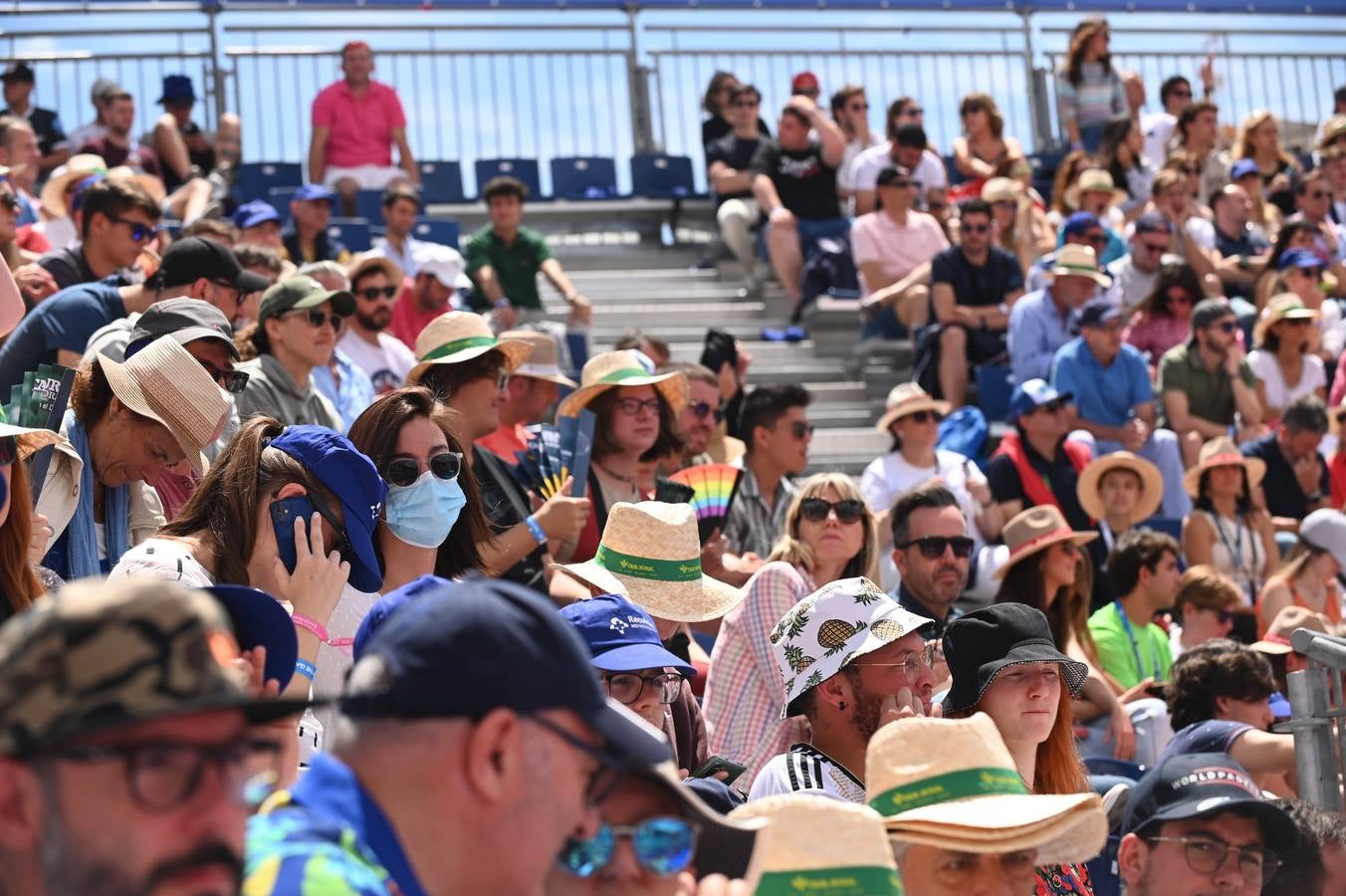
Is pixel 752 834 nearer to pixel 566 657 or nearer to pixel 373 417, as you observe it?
pixel 566 657

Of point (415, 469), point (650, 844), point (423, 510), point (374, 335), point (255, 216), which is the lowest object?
point (650, 844)

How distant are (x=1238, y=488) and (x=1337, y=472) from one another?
4.05 ft

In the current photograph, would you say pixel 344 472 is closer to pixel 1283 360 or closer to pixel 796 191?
pixel 1283 360

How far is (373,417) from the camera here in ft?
16.7

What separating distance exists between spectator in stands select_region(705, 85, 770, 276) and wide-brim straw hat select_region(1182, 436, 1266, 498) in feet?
15.2

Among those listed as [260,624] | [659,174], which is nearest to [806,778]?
A: [260,624]

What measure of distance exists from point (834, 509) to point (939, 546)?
1.77 feet

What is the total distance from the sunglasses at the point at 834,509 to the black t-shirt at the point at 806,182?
23.0 ft

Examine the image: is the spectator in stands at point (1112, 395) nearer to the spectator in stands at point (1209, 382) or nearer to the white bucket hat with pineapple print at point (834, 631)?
the spectator in stands at point (1209, 382)

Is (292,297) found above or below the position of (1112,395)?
above

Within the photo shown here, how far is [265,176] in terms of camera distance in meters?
14.1

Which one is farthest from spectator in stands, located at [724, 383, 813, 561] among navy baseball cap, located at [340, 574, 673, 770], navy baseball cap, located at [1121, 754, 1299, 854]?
navy baseball cap, located at [340, 574, 673, 770]

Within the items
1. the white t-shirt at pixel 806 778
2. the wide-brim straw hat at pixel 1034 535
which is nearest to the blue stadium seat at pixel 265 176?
the wide-brim straw hat at pixel 1034 535

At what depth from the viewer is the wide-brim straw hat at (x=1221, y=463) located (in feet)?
34.4
